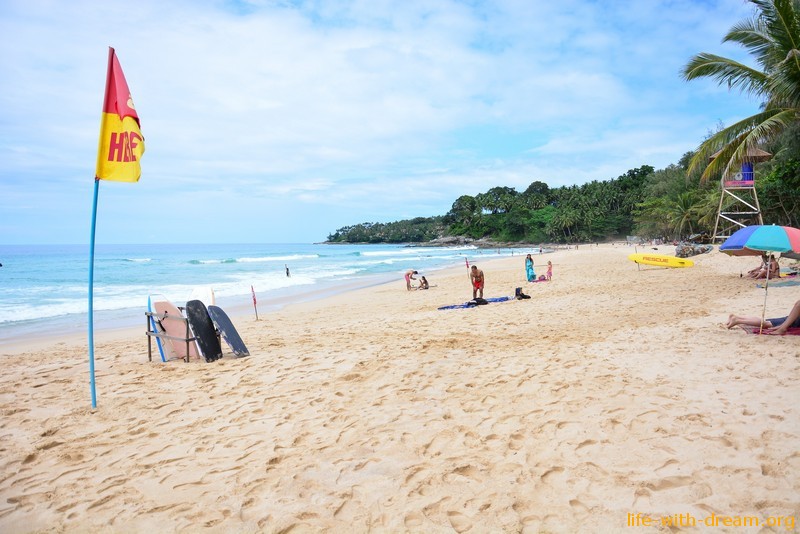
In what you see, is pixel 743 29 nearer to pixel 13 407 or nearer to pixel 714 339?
pixel 714 339

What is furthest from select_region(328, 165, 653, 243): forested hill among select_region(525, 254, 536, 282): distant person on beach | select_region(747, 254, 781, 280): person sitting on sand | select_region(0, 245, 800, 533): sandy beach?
select_region(0, 245, 800, 533): sandy beach

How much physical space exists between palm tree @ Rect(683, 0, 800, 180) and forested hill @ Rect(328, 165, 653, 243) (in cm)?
7319

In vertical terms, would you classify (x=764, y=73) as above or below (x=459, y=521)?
above

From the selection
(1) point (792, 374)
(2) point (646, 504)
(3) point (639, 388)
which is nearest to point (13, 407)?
(2) point (646, 504)

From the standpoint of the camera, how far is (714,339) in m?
6.50

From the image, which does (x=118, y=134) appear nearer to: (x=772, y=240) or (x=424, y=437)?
(x=424, y=437)

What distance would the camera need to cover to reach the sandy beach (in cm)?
287

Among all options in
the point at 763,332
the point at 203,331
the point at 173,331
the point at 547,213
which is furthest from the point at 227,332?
the point at 547,213

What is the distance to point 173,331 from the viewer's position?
25.2 ft

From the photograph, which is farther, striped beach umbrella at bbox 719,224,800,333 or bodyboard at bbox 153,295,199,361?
bodyboard at bbox 153,295,199,361

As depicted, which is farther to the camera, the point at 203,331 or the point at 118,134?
the point at 203,331

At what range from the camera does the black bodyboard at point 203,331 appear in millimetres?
7133

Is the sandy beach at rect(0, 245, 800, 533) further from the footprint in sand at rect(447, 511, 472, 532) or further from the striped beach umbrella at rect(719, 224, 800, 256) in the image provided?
the striped beach umbrella at rect(719, 224, 800, 256)

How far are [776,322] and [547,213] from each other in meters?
98.7
